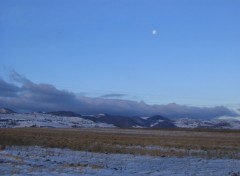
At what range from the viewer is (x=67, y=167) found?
2470cm

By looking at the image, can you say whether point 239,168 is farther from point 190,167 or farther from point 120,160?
point 120,160

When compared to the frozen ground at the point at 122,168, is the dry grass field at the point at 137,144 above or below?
above

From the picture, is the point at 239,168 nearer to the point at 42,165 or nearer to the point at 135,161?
the point at 135,161

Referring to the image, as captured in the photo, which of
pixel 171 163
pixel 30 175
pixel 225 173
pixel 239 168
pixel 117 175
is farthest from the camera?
pixel 171 163

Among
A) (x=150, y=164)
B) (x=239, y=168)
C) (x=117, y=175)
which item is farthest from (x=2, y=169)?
(x=239, y=168)

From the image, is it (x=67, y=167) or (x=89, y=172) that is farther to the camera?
(x=67, y=167)

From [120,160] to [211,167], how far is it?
6.93m

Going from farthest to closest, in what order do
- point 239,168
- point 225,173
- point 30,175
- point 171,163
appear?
point 171,163, point 239,168, point 225,173, point 30,175

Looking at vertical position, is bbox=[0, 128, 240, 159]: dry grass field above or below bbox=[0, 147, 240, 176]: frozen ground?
above

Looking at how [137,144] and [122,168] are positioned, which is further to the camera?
[137,144]

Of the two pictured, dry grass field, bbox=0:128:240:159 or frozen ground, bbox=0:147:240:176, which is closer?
frozen ground, bbox=0:147:240:176

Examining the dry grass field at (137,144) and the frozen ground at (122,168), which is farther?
the dry grass field at (137,144)

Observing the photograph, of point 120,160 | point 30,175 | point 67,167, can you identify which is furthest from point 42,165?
point 120,160

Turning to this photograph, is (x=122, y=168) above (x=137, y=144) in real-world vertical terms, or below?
below
